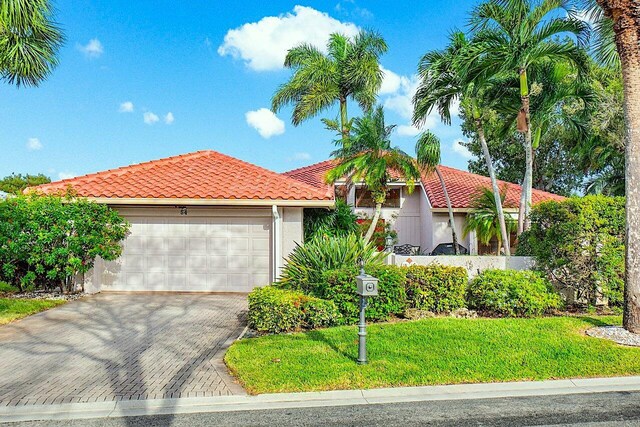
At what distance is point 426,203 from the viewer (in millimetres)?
22812

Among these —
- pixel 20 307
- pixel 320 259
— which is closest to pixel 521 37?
pixel 320 259

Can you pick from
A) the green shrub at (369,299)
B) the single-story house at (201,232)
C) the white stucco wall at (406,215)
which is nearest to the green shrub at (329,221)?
the single-story house at (201,232)

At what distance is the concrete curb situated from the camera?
16.5ft

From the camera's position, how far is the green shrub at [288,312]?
27.2 feet

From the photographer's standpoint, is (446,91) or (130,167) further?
(130,167)

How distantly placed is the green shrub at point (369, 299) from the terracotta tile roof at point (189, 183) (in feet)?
14.2

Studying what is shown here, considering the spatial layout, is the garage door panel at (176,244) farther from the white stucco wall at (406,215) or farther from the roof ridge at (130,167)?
the white stucco wall at (406,215)

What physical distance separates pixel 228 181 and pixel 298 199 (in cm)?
255

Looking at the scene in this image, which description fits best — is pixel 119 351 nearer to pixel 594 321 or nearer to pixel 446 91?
pixel 594 321

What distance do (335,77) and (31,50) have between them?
15.2 metres

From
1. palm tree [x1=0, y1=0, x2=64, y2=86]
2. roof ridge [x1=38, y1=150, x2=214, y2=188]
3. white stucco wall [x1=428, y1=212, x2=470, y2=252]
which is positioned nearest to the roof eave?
roof ridge [x1=38, y1=150, x2=214, y2=188]

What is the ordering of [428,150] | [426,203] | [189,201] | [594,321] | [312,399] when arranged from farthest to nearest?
1. [426,203]
2. [428,150]
3. [189,201]
4. [594,321]
5. [312,399]

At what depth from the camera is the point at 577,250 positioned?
952 cm

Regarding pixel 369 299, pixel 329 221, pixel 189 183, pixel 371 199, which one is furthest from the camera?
pixel 371 199
